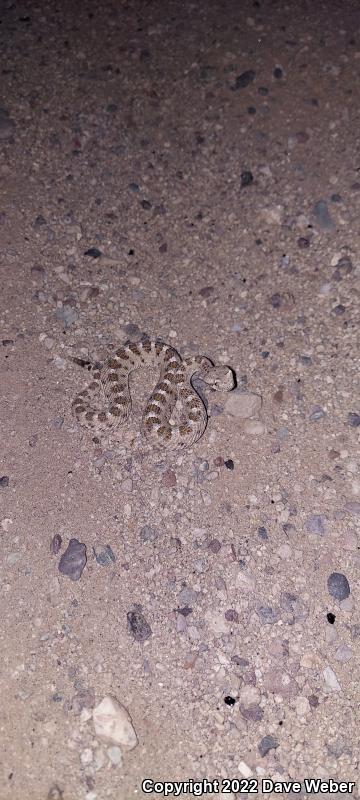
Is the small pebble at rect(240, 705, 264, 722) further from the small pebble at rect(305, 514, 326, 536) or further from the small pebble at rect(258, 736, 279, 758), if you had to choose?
the small pebble at rect(305, 514, 326, 536)

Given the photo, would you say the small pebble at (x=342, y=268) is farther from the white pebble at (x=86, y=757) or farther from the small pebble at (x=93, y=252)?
the white pebble at (x=86, y=757)

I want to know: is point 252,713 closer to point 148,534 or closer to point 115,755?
point 115,755

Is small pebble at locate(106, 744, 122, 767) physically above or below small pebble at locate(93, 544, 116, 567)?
below

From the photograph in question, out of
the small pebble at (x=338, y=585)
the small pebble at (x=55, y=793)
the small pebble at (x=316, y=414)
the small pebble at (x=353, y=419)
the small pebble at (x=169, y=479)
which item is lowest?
the small pebble at (x=55, y=793)

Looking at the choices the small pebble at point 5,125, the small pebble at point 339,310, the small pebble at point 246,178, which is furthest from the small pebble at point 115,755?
the small pebble at point 5,125

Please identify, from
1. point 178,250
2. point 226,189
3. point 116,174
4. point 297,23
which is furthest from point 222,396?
point 297,23

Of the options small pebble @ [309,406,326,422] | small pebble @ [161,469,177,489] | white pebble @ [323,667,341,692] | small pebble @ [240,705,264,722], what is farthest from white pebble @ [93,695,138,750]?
small pebble @ [309,406,326,422]
